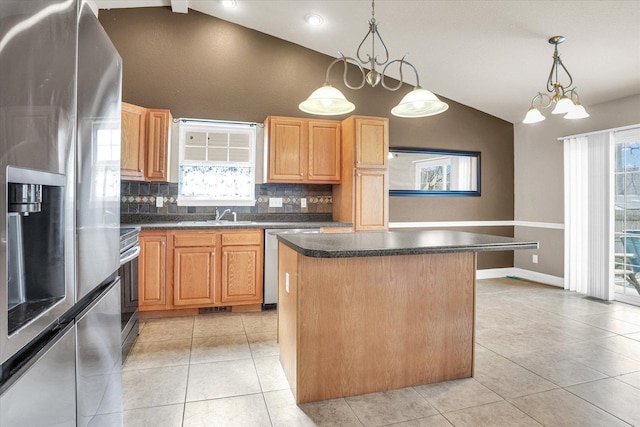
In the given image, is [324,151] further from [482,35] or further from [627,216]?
[627,216]

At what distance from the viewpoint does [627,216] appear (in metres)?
4.17

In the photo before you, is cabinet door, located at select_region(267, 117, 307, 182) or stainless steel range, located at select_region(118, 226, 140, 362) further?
cabinet door, located at select_region(267, 117, 307, 182)

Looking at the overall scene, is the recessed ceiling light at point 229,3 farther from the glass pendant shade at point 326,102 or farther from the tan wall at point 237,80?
the glass pendant shade at point 326,102

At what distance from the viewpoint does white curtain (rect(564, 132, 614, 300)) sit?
421 centimetres

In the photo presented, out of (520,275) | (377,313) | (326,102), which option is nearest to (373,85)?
(326,102)

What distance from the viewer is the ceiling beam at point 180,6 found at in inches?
157

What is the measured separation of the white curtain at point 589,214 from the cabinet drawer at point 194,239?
14.7 feet

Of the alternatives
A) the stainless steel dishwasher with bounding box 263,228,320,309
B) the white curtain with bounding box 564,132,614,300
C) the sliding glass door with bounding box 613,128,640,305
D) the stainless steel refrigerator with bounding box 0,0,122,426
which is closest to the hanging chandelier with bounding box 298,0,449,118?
the stainless steel refrigerator with bounding box 0,0,122,426

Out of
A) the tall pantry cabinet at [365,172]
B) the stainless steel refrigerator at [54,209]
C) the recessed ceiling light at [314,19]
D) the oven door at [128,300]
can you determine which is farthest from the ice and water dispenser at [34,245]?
the recessed ceiling light at [314,19]

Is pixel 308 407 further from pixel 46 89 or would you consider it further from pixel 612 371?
pixel 612 371

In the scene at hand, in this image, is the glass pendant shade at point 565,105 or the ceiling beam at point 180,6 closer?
the glass pendant shade at point 565,105

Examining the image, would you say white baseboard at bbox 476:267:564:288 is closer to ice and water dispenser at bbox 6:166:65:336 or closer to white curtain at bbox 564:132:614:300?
white curtain at bbox 564:132:614:300

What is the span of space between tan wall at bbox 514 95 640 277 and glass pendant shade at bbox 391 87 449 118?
317 centimetres

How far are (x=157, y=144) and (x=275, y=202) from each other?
1.50 metres
